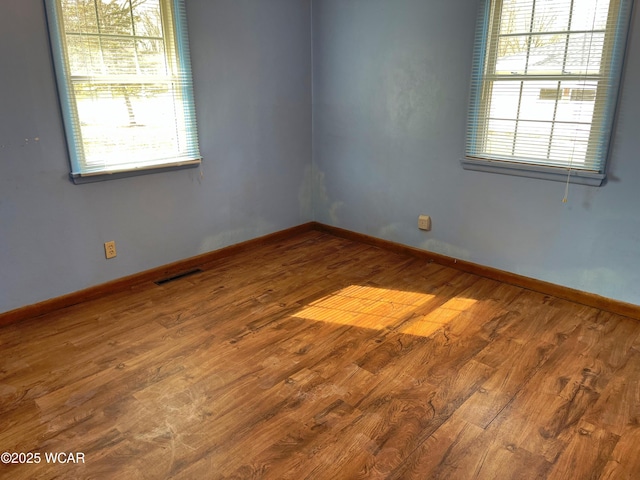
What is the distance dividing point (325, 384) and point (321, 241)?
2131 millimetres

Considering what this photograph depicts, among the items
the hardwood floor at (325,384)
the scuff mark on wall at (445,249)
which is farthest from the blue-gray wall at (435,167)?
the hardwood floor at (325,384)

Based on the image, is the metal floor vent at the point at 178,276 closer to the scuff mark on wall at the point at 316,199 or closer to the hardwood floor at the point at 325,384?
the hardwood floor at the point at 325,384

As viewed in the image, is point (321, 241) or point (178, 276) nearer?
point (178, 276)

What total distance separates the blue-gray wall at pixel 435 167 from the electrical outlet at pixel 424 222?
1.9 inches

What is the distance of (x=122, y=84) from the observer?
303cm

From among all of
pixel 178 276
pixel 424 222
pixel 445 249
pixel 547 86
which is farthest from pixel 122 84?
pixel 547 86

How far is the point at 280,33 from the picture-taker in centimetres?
389

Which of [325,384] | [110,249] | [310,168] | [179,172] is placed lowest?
[325,384]

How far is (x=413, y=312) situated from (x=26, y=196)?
2.40m

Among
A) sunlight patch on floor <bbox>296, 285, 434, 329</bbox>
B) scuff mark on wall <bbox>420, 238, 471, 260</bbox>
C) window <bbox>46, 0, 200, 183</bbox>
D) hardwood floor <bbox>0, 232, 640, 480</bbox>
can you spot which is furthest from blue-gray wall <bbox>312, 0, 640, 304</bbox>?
window <bbox>46, 0, 200, 183</bbox>

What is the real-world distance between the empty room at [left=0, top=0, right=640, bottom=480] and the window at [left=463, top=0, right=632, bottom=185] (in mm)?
14

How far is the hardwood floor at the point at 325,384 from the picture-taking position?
5.98ft

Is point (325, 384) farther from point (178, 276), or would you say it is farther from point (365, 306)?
point (178, 276)

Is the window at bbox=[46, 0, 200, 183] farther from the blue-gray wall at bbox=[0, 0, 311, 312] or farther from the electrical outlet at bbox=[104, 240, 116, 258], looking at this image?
the electrical outlet at bbox=[104, 240, 116, 258]
